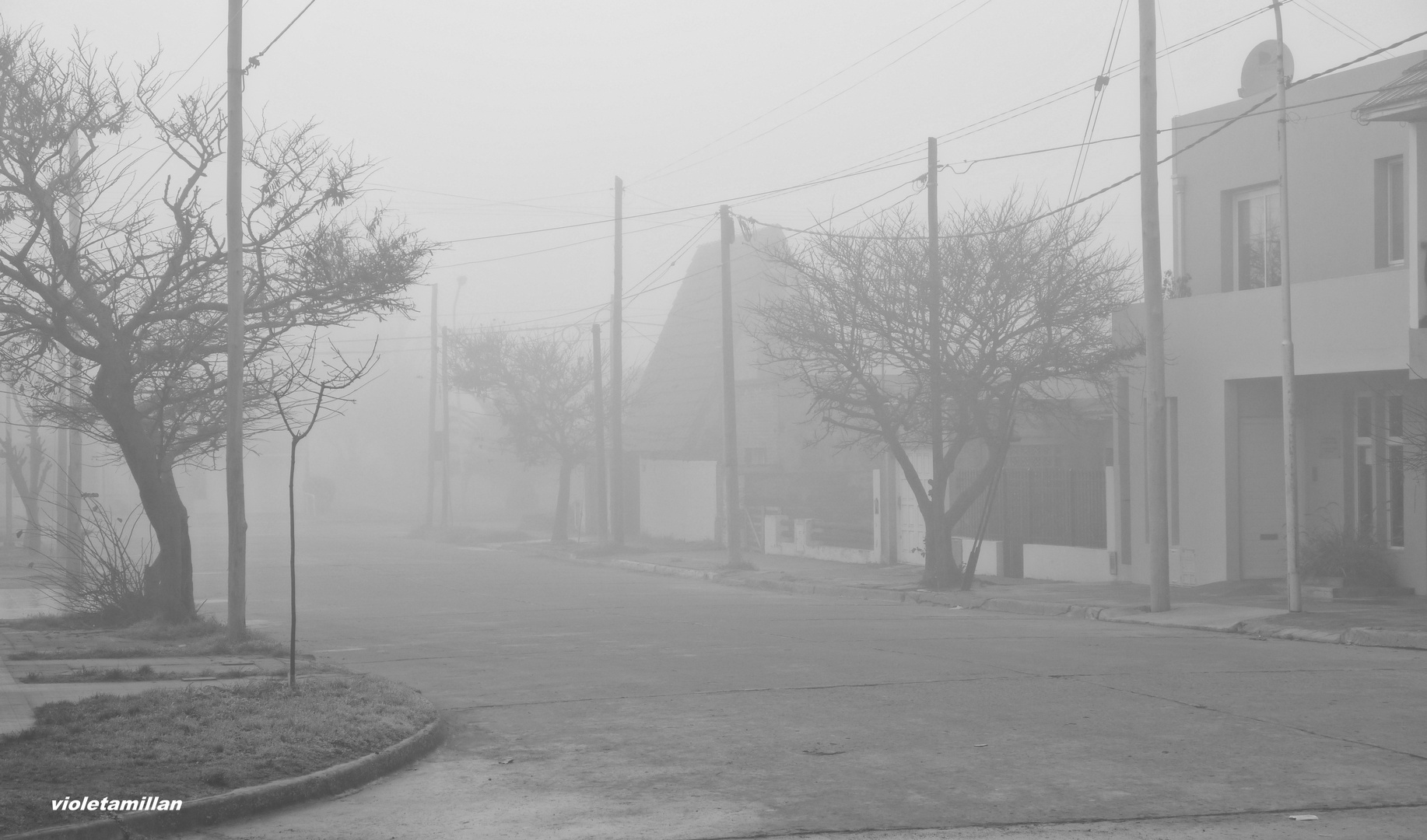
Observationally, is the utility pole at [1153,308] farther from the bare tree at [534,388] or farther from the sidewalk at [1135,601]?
the bare tree at [534,388]

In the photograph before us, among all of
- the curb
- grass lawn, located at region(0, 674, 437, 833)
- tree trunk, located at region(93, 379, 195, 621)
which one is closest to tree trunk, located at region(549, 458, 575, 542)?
tree trunk, located at region(93, 379, 195, 621)

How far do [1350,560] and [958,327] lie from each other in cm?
747

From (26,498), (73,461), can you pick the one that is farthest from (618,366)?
Result: (26,498)

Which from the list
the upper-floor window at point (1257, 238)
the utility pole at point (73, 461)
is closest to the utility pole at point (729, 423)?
the upper-floor window at point (1257, 238)

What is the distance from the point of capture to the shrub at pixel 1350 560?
18.8 m

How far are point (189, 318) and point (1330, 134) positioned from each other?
16.9 m

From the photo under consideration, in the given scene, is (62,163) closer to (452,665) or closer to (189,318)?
(189,318)

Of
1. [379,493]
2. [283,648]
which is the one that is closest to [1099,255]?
[283,648]

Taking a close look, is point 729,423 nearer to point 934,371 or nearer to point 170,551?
point 934,371

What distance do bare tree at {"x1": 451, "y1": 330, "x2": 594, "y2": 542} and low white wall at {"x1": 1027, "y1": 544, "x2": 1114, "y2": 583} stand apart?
21.7 meters

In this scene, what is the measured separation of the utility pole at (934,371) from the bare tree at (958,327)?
0.12ft

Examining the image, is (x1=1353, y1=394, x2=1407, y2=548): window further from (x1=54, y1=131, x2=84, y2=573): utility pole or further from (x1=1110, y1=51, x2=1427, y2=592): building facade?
(x1=54, y1=131, x2=84, y2=573): utility pole

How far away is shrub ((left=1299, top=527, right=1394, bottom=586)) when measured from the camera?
18.8 m

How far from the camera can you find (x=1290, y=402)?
17.1 metres
